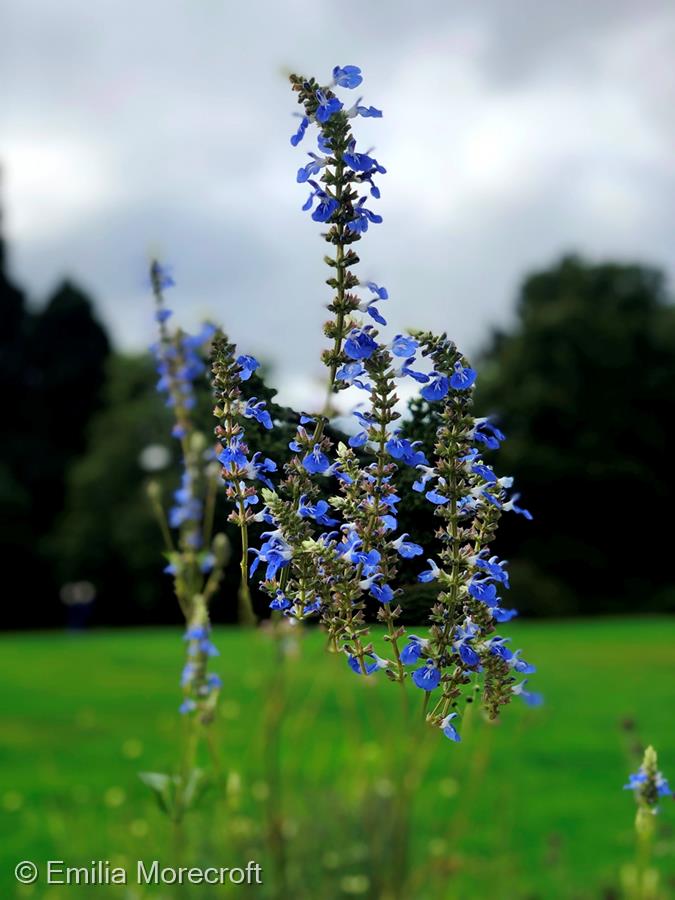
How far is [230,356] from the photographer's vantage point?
2875 mm

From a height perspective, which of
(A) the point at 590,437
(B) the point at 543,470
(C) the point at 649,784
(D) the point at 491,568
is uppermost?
(A) the point at 590,437

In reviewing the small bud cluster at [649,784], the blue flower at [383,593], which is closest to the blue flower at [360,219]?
the blue flower at [383,593]

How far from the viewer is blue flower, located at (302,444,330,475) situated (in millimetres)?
2898

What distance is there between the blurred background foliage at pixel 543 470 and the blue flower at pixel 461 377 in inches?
1241

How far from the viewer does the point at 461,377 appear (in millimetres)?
2832

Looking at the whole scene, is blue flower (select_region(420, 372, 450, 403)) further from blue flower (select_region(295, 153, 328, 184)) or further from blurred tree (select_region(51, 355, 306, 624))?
blurred tree (select_region(51, 355, 306, 624))

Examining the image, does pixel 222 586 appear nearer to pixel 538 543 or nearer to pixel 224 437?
pixel 224 437

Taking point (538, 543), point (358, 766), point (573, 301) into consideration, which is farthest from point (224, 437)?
point (573, 301)

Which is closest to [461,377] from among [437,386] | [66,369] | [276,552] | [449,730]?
[437,386]

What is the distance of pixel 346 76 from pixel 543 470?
34.6 metres

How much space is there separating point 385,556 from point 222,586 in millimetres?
1031

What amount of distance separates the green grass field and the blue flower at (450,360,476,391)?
0.81 metres

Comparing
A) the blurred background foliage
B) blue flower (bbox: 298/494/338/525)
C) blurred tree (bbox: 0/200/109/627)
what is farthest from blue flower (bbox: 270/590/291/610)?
blurred tree (bbox: 0/200/109/627)

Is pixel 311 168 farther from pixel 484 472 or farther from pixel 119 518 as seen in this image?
pixel 119 518
